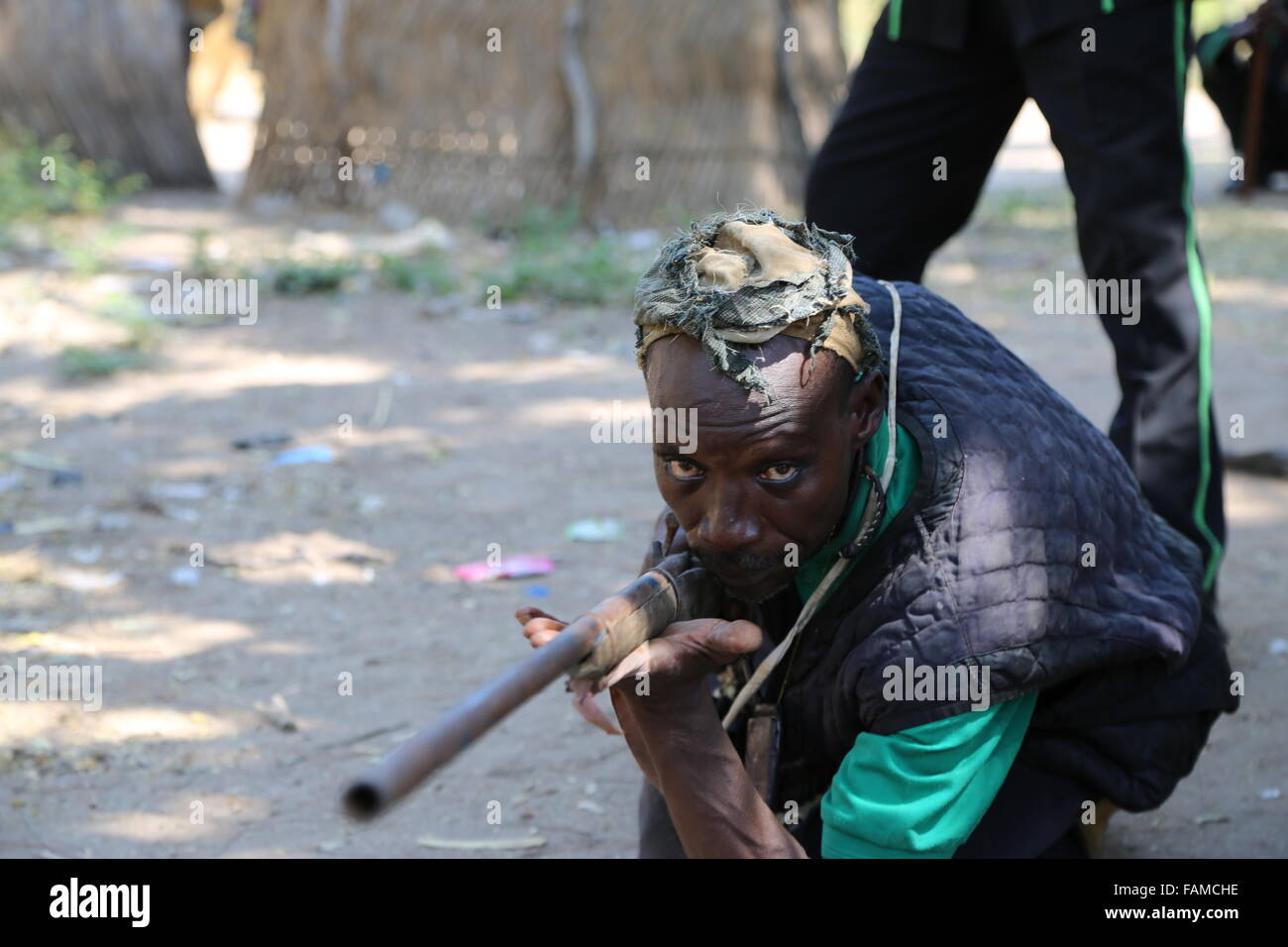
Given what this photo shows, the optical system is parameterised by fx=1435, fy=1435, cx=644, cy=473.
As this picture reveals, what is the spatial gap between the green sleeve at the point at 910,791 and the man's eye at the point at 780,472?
43 cm

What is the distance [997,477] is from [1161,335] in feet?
4.10

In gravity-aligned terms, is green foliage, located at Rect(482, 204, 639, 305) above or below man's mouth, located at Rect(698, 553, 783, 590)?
above

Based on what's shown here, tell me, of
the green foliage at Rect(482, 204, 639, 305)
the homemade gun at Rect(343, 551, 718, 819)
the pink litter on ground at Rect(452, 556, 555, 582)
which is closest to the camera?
the homemade gun at Rect(343, 551, 718, 819)

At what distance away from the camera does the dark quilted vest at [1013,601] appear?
6.90 feet

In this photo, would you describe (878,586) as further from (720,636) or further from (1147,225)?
(1147,225)

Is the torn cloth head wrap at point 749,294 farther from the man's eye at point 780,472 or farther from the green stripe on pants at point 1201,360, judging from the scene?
the green stripe on pants at point 1201,360

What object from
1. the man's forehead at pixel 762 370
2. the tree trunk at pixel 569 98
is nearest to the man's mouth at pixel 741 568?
the man's forehead at pixel 762 370

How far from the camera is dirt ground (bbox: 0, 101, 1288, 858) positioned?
9.74 feet

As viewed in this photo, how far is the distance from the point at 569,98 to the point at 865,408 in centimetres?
679

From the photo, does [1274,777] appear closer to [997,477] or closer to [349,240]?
[997,477]

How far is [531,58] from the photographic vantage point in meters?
8.47

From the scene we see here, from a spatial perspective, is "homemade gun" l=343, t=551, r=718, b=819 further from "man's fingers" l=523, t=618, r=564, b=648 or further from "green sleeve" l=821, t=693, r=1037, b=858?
"green sleeve" l=821, t=693, r=1037, b=858

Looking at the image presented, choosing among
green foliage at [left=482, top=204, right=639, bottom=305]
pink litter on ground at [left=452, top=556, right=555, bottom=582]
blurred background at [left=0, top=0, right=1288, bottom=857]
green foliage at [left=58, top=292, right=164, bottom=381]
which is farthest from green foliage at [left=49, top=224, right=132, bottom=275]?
pink litter on ground at [left=452, top=556, right=555, bottom=582]

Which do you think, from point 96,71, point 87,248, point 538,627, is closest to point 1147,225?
point 538,627
